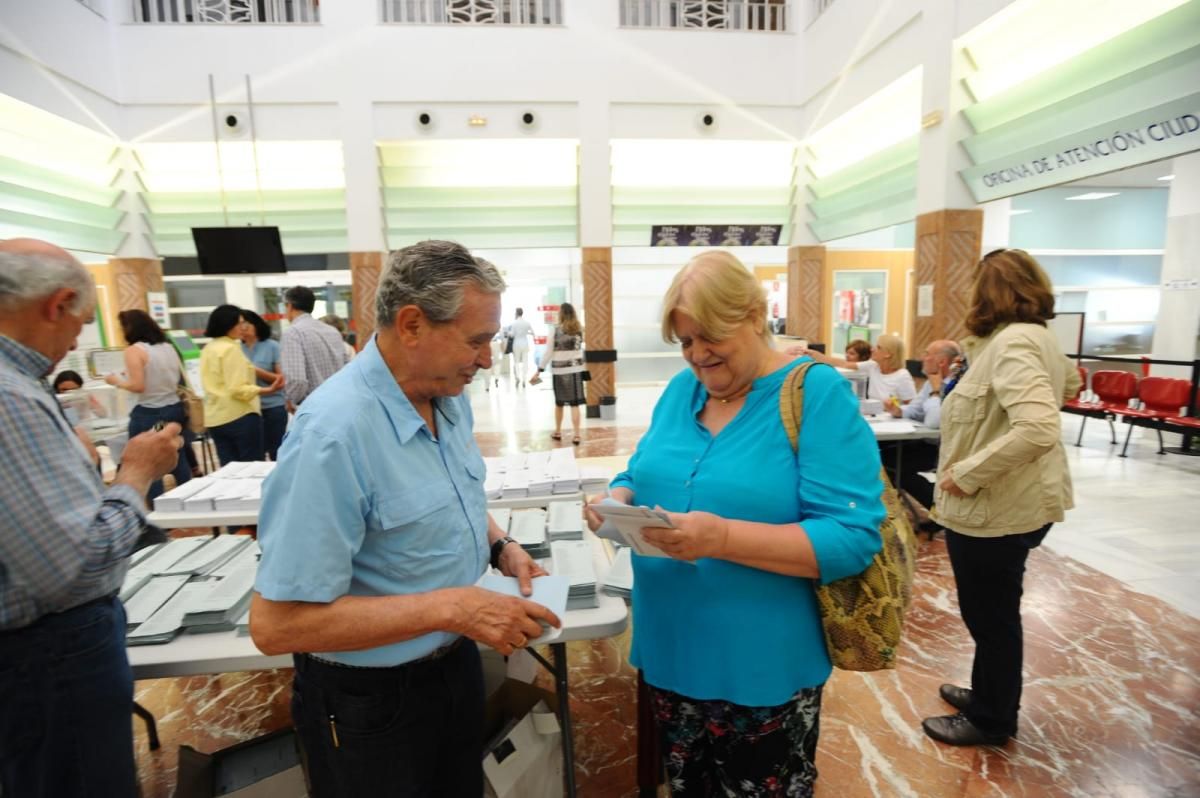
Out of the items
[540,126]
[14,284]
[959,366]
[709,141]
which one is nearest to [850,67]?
[709,141]

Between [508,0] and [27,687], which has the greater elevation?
[508,0]

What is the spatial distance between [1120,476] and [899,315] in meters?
7.14

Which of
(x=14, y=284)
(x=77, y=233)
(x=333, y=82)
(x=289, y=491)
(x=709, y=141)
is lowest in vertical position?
(x=289, y=491)

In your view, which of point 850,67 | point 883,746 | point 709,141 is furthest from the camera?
point 709,141

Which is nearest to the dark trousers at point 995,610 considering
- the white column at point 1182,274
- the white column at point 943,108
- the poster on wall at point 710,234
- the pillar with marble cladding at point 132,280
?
the white column at point 943,108

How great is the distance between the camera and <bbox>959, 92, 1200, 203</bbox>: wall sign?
430cm

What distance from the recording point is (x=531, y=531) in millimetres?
2230

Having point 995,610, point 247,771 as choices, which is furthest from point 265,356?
point 995,610

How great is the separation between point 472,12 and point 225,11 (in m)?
3.46

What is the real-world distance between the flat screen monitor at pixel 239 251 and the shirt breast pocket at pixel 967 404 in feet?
28.0

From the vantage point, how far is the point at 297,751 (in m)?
2.00

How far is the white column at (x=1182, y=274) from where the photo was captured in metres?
8.18

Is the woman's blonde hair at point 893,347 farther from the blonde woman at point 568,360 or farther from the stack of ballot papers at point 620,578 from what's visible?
the stack of ballot papers at point 620,578

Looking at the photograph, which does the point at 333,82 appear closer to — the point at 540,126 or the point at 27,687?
the point at 540,126
